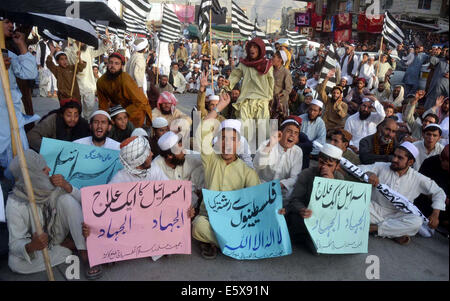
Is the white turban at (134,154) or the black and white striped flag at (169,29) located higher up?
the black and white striped flag at (169,29)

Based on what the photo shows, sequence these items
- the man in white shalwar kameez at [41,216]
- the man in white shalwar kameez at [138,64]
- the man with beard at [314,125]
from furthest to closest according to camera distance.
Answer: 1. the man in white shalwar kameez at [138,64]
2. the man with beard at [314,125]
3. the man in white shalwar kameez at [41,216]

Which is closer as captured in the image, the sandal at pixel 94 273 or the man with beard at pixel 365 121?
the sandal at pixel 94 273

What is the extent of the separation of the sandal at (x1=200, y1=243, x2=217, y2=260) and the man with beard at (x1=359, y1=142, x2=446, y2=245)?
4.84 ft

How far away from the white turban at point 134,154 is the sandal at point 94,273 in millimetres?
733

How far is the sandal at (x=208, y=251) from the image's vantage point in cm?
281

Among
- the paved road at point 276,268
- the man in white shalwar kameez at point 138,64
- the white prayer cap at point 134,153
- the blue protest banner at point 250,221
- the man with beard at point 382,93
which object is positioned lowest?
the paved road at point 276,268

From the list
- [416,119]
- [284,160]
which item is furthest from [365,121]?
[284,160]

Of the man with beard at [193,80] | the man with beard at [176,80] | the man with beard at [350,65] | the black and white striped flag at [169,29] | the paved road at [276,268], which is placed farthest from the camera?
the man with beard at [193,80]

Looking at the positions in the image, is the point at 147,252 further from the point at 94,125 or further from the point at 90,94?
the point at 90,94

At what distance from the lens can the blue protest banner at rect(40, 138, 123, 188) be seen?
3.15 meters

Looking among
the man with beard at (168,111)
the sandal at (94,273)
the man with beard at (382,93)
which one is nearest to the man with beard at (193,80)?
the man with beard at (382,93)

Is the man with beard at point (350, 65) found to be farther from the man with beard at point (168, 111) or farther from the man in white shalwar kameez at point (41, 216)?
the man in white shalwar kameez at point (41, 216)

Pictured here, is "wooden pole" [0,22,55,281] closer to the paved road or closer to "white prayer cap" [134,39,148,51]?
the paved road

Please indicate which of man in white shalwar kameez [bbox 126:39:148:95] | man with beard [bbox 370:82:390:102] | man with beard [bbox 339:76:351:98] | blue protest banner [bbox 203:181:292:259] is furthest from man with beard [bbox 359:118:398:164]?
man with beard [bbox 370:82:390:102]
